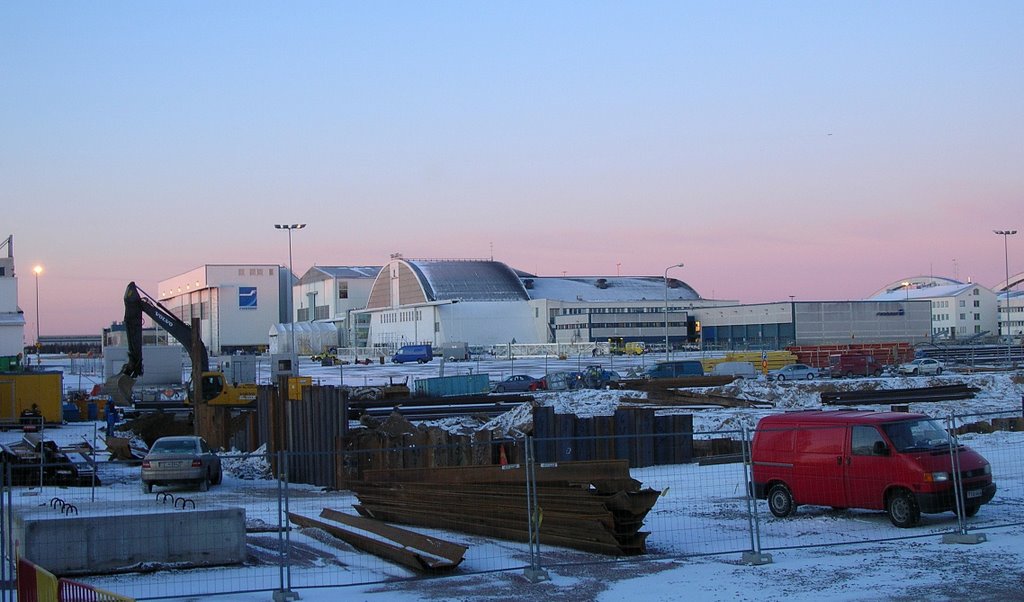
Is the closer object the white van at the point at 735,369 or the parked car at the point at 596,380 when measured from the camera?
the parked car at the point at 596,380

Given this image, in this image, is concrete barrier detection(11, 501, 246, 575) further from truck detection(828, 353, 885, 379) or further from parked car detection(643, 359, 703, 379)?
truck detection(828, 353, 885, 379)

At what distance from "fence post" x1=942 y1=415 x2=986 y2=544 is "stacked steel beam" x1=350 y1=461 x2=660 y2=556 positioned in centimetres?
396

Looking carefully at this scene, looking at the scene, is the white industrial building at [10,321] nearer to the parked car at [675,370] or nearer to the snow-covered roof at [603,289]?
the parked car at [675,370]

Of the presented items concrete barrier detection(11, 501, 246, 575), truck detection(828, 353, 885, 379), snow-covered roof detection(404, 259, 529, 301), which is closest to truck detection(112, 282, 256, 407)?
concrete barrier detection(11, 501, 246, 575)

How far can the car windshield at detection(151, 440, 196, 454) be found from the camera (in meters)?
23.7

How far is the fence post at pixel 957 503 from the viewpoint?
45.0 ft

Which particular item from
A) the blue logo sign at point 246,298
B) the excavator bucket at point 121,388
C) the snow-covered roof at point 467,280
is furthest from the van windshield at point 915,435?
the blue logo sign at point 246,298

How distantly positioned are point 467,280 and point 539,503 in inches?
4855

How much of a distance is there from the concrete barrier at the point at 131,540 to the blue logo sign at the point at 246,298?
138 metres

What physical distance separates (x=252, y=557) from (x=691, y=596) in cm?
585

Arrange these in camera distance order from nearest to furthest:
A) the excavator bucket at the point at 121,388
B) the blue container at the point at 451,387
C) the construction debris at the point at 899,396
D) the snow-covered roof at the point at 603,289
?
the excavator bucket at the point at 121,388, the construction debris at the point at 899,396, the blue container at the point at 451,387, the snow-covered roof at the point at 603,289

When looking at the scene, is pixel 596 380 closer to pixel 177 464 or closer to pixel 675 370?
pixel 675 370

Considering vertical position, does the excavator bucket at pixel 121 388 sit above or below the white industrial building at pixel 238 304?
below

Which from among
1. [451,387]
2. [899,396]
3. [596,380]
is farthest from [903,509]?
[596,380]
